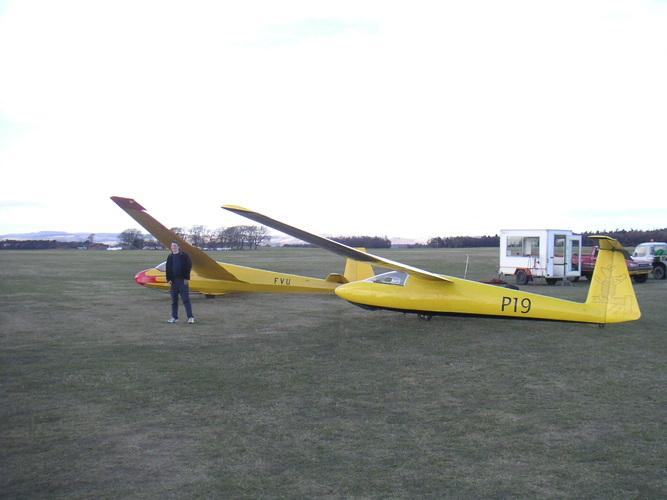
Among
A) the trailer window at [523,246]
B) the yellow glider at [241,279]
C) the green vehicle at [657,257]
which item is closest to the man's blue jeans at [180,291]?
the yellow glider at [241,279]

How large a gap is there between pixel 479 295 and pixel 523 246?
45.6ft

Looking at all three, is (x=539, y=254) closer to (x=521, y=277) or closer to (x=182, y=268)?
(x=521, y=277)

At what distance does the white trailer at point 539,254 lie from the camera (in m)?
22.8

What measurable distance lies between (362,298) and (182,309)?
5.46m

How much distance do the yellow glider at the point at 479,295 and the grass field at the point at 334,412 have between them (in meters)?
0.49

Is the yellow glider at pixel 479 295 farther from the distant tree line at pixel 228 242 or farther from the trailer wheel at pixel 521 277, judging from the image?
the distant tree line at pixel 228 242

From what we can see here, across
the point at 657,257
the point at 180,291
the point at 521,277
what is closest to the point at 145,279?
the point at 180,291

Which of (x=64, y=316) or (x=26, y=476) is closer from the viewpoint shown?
(x=26, y=476)

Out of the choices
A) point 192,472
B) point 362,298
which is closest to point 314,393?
point 192,472

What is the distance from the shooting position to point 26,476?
4309 millimetres

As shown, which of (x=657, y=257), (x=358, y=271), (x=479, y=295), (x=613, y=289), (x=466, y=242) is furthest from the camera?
(x=466, y=242)

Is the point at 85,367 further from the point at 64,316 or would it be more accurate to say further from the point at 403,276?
the point at 403,276

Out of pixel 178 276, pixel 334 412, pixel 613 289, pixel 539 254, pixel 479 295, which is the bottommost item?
pixel 334 412

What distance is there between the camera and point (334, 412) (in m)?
5.95
